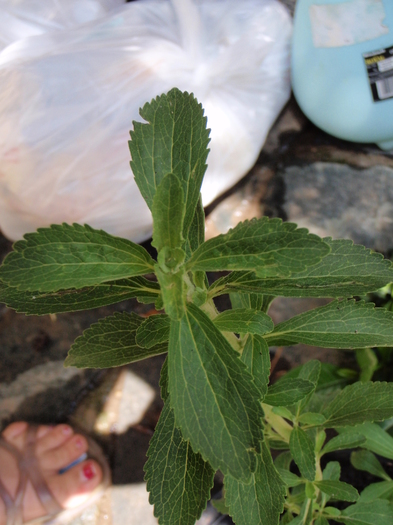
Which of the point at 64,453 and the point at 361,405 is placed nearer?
the point at 361,405

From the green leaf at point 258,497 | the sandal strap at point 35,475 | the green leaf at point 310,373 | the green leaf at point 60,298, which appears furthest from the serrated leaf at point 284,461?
the sandal strap at point 35,475

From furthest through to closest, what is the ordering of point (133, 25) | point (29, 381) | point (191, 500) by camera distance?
Result: point (29, 381) → point (133, 25) → point (191, 500)

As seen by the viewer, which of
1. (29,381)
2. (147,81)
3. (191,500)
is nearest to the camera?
(191,500)

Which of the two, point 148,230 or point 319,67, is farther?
point 148,230

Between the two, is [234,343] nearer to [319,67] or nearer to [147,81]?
[147,81]

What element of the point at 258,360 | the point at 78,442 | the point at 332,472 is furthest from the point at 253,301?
the point at 78,442

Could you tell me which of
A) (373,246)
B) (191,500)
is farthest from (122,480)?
(373,246)

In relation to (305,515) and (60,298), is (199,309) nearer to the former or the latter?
(60,298)
